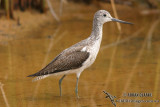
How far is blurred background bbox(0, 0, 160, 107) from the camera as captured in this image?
6676mm

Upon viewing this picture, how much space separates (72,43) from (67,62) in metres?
3.43

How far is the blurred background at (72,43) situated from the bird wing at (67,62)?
1.43ft

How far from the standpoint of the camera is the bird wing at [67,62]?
6633 mm

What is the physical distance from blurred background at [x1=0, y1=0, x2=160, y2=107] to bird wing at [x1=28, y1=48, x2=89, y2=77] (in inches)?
17.1

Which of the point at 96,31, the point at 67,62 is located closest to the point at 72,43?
the point at 96,31

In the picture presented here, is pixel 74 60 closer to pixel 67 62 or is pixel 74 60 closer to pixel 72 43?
pixel 67 62

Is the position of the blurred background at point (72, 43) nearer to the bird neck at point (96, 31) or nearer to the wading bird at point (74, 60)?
the wading bird at point (74, 60)

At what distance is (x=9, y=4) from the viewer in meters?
11.0

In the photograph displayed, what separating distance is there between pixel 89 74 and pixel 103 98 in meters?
1.37

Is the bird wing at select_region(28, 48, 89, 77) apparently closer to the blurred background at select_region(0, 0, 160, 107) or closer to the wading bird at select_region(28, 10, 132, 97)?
the wading bird at select_region(28, 10, 132, 97)

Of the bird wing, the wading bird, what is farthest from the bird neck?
the bird wing

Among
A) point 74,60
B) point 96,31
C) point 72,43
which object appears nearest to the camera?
point 74,60

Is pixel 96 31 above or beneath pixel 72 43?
above

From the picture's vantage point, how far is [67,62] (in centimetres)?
673
